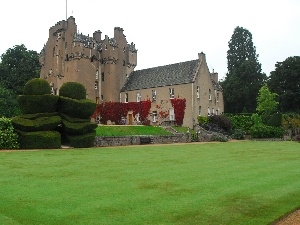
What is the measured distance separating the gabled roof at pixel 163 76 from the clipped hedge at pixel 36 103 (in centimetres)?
2498

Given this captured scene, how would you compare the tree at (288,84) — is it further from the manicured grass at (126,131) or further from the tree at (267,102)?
the manicured grass at (126,131)

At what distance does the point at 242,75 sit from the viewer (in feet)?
240

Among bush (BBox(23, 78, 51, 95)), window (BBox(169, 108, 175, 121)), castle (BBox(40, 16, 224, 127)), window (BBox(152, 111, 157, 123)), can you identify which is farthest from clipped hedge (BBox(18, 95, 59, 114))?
window (BBox(152, 111, 157, 123))

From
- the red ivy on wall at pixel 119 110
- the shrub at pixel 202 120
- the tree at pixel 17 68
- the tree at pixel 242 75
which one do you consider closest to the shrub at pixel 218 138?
the shrub at pixel 202 120

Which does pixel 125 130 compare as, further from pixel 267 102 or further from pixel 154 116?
pixel 267 102

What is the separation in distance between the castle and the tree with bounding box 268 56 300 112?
1530 centimetres

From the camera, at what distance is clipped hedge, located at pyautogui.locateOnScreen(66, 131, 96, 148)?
29.0 meters

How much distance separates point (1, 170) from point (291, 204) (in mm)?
10856

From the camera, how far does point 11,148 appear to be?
26000mm

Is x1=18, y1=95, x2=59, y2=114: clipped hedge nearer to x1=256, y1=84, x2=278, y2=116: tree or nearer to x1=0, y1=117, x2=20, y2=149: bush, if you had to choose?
x1=0, y1=117, x2=20, y2=149: bush

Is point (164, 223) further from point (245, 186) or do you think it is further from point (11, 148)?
point (11, 148)

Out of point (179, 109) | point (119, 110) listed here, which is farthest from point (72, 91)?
point (179, 109)

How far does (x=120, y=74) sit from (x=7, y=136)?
3248cm

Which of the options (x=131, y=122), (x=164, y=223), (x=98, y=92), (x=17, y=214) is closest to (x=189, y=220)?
(x=164, y=223)
